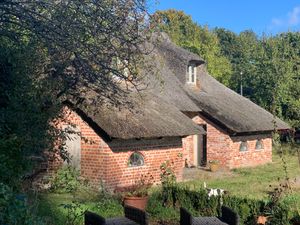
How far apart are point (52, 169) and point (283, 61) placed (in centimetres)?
2907

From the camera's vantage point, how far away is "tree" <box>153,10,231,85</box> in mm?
45094

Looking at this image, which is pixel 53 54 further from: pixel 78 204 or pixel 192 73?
pixel 192 73

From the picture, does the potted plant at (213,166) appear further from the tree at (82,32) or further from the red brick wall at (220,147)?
the tree at (82,32)

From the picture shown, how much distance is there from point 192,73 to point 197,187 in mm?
10498

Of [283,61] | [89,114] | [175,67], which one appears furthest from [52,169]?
[283,61]

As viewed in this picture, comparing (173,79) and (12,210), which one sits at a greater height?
(173,79)

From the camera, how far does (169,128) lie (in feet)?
61.4

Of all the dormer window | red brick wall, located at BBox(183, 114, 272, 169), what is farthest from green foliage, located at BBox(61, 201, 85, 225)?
the dormer window

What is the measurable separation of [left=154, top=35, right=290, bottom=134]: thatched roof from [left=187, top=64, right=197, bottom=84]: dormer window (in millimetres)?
411

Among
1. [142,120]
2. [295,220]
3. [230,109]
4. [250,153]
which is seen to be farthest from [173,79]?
[295,220]

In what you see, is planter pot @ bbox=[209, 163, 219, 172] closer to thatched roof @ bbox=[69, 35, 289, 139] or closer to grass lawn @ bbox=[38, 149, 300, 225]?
grass lawn @ bbox=[38, 149, 300, 225]

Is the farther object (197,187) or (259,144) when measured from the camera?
(259,144)

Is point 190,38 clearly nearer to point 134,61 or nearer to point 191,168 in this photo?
point 191,168

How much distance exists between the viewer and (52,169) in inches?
654
